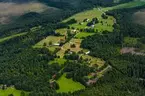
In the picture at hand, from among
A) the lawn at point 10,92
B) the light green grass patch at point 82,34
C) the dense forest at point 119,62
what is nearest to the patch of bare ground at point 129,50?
the dense forest at point 119,62

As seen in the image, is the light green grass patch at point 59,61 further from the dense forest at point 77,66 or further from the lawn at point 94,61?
the lawn at point 94,61

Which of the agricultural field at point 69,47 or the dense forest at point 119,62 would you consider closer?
the dense forest at point 119,62

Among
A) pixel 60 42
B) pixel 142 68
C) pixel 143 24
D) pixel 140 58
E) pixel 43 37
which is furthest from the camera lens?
pixel 143 24

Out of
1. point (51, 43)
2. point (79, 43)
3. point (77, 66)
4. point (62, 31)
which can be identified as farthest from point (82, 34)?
point (77, 66)

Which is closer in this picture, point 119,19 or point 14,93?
point 14,93

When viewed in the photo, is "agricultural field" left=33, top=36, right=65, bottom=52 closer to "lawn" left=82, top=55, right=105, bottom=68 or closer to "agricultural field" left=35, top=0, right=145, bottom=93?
"agricultural field" left=35, top=0, right=145, bottom=93

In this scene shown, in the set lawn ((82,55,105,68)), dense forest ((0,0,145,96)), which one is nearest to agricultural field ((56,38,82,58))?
dense forest ((0,0,145,96))

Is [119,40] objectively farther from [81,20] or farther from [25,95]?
[25,95]

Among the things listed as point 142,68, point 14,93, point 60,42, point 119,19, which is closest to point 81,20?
point 119,19
